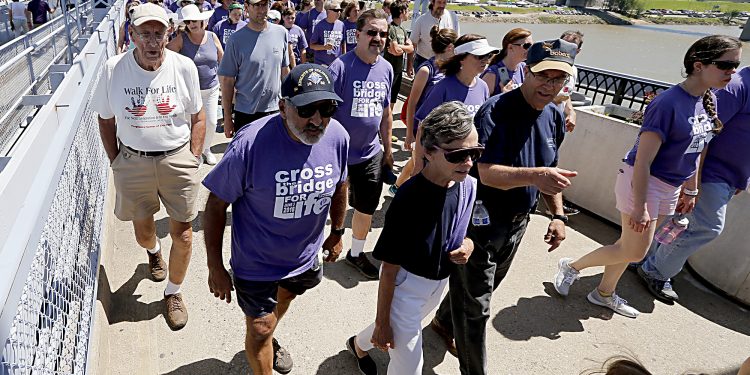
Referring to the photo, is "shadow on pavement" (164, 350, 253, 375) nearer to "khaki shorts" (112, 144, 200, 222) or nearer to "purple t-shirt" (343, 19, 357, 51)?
"khaki shorts" (112, 144, 200, 222)

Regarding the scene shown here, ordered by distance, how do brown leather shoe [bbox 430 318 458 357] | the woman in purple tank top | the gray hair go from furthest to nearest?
the woman in purple tank top
brown leather shoe [bbox 430 318 458 357]
the gray hair

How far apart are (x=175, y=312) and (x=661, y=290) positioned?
387 centimetres

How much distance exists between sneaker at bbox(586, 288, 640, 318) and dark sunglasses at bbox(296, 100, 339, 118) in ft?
9.51

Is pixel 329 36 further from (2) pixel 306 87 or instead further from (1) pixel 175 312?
(2) pixel 306 87

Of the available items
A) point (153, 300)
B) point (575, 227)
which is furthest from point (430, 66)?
point (153, 300)

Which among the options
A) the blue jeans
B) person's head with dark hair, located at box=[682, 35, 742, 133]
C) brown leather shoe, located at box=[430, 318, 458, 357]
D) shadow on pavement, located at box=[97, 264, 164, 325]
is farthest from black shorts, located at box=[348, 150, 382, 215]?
the blue jeans

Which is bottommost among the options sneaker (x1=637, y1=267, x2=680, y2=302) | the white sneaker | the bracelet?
sneaker (x1=637, y1=267, x2=680, y2=302)

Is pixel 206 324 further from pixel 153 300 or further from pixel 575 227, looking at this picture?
pixel 575 227

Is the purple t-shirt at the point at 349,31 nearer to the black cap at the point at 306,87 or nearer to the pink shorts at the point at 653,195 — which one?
the pink shorts at the point at 653,195

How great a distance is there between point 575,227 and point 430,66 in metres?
2.45

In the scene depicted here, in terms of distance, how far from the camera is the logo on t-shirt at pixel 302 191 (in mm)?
2346

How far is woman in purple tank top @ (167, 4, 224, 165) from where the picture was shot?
528 cm

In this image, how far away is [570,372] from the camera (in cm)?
333

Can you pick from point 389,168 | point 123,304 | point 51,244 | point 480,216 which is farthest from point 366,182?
point 51,244
